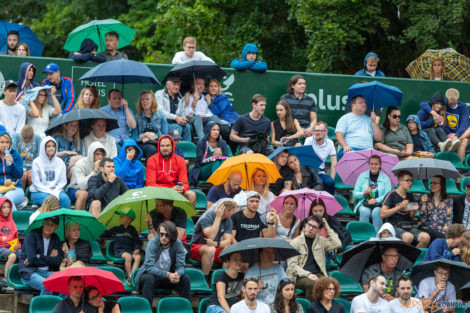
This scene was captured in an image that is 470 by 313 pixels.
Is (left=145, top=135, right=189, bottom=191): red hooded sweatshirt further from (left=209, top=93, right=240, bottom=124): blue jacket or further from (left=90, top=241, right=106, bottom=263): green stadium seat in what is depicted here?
A: (left=209, top=93, right=240, bottom=124): blue jacket

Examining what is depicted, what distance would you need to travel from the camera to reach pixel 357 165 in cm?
1488

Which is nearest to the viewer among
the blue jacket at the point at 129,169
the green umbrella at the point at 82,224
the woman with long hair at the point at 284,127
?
the green umbrella at the point at 82,224

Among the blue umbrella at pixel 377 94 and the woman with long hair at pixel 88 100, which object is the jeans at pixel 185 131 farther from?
the blue umbrella at pixel 377 94

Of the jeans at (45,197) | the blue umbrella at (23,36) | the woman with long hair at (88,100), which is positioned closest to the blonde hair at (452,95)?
the woman with long hair at (88,100)

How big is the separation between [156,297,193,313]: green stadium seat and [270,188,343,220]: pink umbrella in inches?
92.2

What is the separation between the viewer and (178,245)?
39.1 ft

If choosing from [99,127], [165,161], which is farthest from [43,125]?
[165,161]

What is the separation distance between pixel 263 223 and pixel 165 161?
185 centimetres

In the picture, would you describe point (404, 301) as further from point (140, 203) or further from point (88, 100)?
point (88, 100)

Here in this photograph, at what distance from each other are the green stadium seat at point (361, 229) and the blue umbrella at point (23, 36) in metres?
7.33

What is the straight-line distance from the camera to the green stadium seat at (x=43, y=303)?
1112cm

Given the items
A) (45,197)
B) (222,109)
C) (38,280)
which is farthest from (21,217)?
(222,109)

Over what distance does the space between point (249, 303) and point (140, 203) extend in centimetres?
231

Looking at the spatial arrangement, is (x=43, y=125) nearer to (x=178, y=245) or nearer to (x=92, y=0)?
(x=178, y=245)
